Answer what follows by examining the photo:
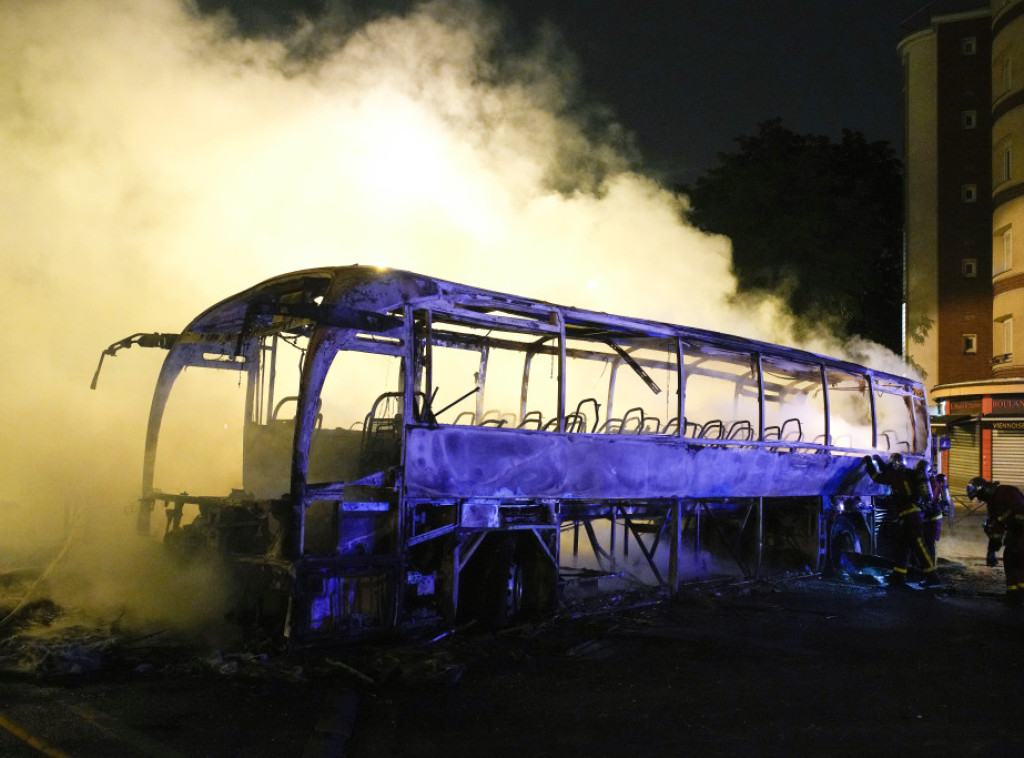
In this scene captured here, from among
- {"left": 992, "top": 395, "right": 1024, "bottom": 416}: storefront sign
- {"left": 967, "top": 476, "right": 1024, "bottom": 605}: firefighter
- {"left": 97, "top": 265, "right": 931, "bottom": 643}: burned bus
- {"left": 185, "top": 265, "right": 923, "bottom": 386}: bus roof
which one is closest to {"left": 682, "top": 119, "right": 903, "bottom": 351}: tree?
{"left": 992, "top": 395, "right": 1024, "bottom": 416}: storefront sign

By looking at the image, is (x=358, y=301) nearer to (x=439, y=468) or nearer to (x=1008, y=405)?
(x=439, y=468)

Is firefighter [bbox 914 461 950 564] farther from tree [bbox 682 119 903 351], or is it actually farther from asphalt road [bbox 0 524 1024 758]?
tree [bbox 682 119 903 351]

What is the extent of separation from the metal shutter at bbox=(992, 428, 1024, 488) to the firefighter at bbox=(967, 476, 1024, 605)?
1531 centimetres

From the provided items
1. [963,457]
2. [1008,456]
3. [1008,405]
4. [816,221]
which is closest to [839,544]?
[1008,405]

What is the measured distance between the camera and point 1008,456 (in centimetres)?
2488

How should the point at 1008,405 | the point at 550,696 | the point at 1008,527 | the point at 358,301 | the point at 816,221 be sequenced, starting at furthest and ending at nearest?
1. the point at 816,221
2. the point at 1008,405
3. the point at 1008,527
4. the point at 358,301
5. the point at 550,696

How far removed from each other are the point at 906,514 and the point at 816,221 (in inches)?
735

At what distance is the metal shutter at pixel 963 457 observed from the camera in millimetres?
25781

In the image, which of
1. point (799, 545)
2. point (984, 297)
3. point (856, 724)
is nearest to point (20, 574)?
point (856, 724)

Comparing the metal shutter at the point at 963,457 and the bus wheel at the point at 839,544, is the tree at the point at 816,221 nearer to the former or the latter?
the metal shutter at the point at 963,457

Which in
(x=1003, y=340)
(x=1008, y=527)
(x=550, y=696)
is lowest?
(x=550, y=696)

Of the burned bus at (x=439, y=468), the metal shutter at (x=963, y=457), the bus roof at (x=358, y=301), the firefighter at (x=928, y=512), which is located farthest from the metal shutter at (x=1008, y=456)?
the bus roof at (x=358, y=301)

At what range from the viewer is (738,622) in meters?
8.84

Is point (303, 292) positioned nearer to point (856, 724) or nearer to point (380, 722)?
point (380, 722)
